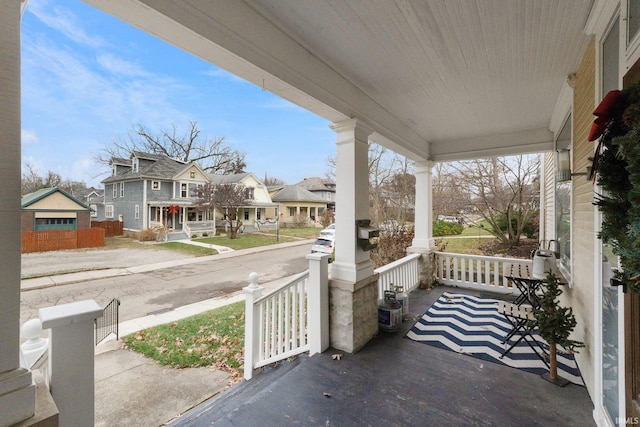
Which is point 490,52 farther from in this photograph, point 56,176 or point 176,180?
point 176,180

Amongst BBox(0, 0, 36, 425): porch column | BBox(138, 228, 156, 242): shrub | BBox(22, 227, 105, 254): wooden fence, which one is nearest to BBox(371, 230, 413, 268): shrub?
BBox(0, 0, 36, 425): porch column

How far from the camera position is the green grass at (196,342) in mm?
3551

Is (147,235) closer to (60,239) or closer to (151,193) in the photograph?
(151,193)

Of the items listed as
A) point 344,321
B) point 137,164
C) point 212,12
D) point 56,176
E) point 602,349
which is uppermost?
point 137,164

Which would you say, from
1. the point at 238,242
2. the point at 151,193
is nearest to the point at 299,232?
the point at 238,242

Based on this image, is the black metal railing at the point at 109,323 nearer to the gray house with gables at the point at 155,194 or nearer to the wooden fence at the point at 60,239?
the wooden fence at the point at 60,239

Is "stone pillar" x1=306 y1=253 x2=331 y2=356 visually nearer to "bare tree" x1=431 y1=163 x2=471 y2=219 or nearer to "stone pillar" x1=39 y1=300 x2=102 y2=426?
"stone pillar" x1=39 y1=300 x2=102 y2=426

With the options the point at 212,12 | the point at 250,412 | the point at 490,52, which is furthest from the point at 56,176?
the point at 490,52

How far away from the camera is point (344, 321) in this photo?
2.86 metres

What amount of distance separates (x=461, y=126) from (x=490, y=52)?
2064 millimetres

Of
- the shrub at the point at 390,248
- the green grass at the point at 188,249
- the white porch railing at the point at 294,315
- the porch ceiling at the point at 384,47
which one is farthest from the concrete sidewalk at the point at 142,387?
the green grass at the point at 188,249

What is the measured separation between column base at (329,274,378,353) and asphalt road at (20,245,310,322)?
4.07 meters

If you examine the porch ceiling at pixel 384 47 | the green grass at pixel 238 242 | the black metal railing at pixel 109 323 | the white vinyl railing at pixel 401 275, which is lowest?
the black metal railing at pixel 109 323

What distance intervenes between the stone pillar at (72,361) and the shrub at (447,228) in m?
9.20
